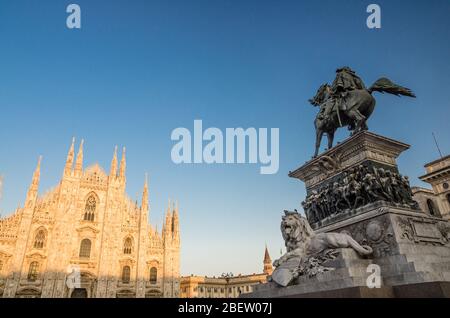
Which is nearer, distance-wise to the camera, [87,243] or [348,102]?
[348,102]

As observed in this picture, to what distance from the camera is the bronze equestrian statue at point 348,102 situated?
316 inches

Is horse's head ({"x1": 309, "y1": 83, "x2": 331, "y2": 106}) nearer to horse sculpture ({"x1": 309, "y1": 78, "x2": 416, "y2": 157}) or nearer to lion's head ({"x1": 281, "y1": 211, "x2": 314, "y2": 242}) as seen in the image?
horse sculpture ({"x1": 309, "y1": 78, "x2": 416, "y2": 157})

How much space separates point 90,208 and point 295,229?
120 ft

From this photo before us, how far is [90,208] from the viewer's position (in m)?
38.1

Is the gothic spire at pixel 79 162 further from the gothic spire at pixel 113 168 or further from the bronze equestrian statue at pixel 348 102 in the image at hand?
the bronze equestrian statue at pixel 348 102

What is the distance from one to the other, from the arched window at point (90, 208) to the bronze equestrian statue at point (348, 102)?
35494mm

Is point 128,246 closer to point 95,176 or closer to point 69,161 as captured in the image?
point 95,176

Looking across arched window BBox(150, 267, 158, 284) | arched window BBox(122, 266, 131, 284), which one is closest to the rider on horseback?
arched window BBox(122, 266, 131, 284)

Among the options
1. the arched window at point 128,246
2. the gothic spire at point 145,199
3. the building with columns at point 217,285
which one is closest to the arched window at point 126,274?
the arched window at point 128,246

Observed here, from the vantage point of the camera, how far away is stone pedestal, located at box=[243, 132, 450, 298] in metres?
4.90

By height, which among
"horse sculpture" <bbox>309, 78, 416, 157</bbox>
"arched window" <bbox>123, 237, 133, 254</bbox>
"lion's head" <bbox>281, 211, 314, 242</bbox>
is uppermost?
"arched window" <bbox>123, 237, 133, 254</bbox>

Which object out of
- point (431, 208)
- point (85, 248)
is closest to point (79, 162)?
point (85, 248)
